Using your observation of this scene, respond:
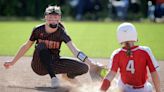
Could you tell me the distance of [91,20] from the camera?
28766mm

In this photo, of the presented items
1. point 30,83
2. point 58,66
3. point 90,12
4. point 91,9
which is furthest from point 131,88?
point 90,12

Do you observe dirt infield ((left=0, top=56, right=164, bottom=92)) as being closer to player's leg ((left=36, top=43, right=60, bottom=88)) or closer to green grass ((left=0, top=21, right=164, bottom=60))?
player's leg ((left=36, top=43, right=60, bottom=88))

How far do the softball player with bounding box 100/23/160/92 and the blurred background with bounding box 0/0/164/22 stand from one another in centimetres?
2101

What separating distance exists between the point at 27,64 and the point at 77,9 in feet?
59.8

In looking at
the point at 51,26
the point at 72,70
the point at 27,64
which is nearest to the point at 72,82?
the point at 72,70

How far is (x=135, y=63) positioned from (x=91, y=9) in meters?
22.2

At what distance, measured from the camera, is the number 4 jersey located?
611 centimetres

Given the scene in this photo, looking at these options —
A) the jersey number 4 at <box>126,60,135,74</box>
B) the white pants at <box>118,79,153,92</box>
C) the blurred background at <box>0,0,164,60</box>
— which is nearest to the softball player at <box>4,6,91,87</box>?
the white pants at <box>118,79,153,92</box>

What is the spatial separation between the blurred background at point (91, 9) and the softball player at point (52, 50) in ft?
63.8

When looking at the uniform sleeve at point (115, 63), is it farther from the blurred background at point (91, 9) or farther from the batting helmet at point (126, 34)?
the blurred background at point (91, 9)

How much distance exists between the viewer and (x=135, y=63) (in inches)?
242

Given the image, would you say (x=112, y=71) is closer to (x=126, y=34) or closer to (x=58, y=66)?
(x=126, y=34)

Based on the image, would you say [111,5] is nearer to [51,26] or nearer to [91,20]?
[91,20]

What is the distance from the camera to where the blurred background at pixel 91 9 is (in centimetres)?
2777
